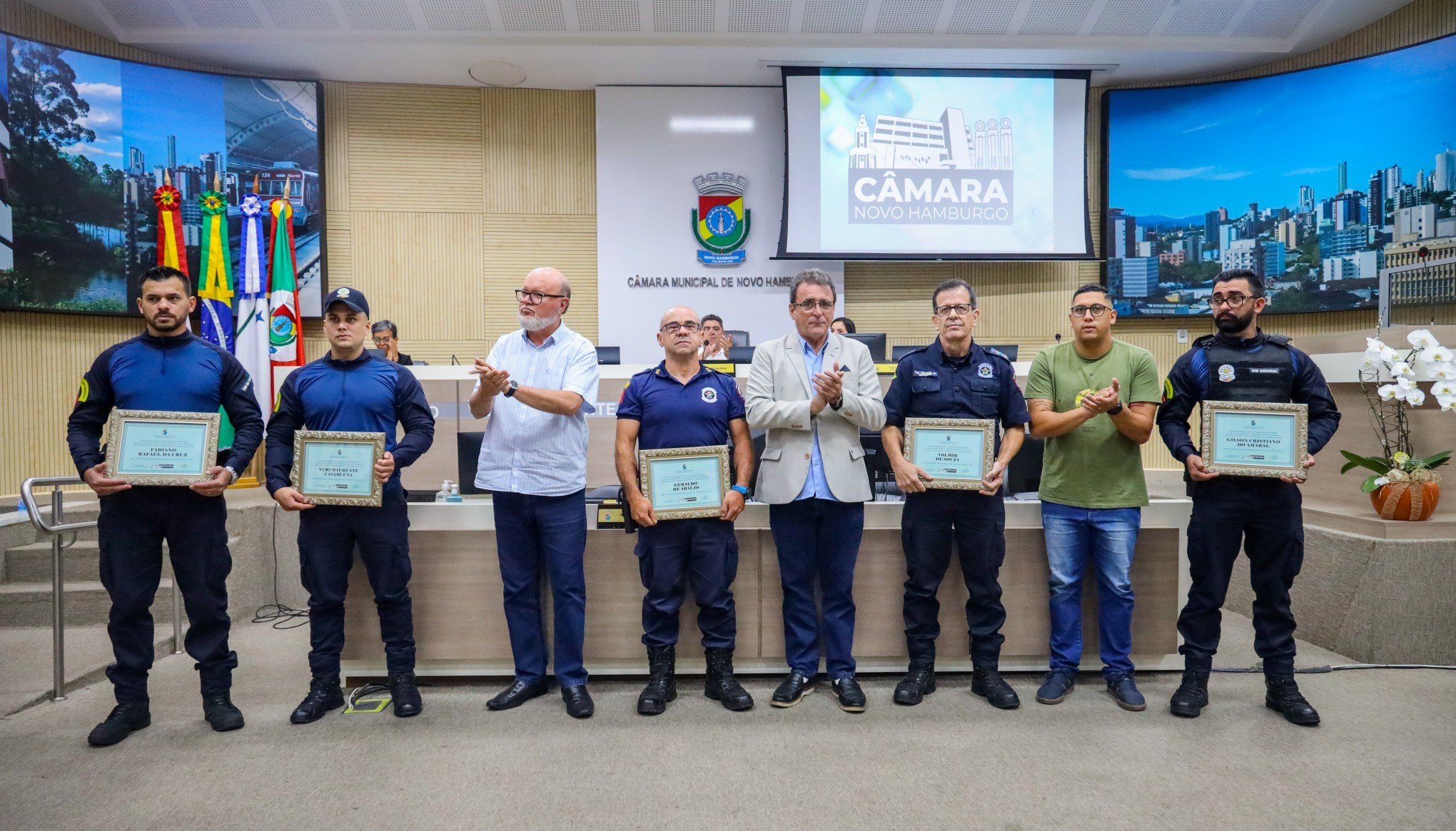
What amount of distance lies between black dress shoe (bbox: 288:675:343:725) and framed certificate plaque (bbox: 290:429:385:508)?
0.72 m

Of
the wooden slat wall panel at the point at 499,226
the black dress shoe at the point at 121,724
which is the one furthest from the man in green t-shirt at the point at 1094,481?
the wooden slat wall panel at the point at 499,226

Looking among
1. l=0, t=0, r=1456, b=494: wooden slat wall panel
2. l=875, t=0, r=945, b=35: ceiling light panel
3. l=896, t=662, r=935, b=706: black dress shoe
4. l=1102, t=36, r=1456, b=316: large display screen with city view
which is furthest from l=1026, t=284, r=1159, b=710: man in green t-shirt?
l=1102, t=36, r=1456, b=316: large display screen with city view

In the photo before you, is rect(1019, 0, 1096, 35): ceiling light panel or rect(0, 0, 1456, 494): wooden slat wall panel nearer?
rect(1019, 0, 1096, 35): ceiling light panel

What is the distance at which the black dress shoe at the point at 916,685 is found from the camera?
117 inches

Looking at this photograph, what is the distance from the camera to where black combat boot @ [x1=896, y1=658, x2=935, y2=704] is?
2.98 metres

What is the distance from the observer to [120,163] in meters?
6.44

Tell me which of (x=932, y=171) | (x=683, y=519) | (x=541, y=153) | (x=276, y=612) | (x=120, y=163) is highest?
(x=541, y=153)

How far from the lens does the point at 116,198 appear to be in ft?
21.1

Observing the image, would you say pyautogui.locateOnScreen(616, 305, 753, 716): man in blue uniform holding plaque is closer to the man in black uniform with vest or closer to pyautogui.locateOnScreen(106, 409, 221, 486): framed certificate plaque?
pyautogui.locateOnScreen(106, 409, 221, 486): framed certificate plaque

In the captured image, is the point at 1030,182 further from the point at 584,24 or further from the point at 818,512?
the point at 818,512

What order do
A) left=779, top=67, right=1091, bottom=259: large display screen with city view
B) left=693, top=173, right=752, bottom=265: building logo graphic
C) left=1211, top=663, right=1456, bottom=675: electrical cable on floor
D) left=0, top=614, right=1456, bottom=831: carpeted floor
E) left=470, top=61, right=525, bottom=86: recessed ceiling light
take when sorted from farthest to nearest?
→ left=693, top=173, right=752, bottom=265: building logo graphic, left=779, top=67, right=1091, bottom=259: large display screen with city view, left=470, top=61, right=525, bottom=86: recessed ceiling light, left=1211, top=663, right=1456, bottom=675: electrical cable on floor, left=0, top=614, right=1456, bottom=831: carpeted floor

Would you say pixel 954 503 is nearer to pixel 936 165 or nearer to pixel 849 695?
pixel 849 695

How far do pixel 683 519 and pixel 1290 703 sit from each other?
7.55ft

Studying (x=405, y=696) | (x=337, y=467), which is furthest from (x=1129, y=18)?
(x=405, y=696)
